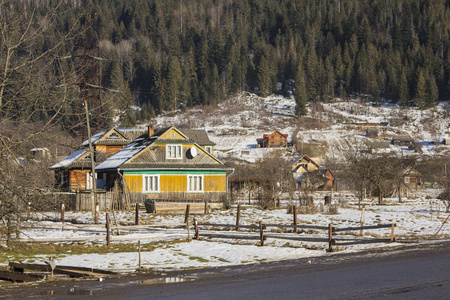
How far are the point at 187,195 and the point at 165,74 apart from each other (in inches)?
5945

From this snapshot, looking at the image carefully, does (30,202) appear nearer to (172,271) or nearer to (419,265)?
(172,271)

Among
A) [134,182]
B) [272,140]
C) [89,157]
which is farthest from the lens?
[272,140]

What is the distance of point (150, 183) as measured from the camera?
48.0m

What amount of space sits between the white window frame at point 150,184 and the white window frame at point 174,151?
237cm

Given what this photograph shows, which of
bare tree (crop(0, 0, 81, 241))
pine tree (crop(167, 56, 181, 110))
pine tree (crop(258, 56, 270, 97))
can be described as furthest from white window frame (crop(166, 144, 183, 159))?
pine tree (crop(258, 56, 270, 97))

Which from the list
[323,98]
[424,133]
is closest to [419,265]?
[424,133]

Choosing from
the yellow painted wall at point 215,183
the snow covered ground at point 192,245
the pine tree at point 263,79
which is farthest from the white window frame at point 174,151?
the pine tree at point 263,79

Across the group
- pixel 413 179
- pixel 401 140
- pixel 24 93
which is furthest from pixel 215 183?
pixel 401 140

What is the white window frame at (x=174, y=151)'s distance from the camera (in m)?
49.3

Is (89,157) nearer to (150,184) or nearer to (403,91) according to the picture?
(150,184)

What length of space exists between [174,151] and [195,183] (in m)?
3.23

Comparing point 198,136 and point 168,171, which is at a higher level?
point 198,136

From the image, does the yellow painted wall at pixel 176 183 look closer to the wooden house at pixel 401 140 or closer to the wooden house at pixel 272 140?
the wooden house at pixel 272 140

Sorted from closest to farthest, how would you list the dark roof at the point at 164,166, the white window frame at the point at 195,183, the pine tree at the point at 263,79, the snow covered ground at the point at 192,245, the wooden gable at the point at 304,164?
the snow covered ground at the point at 192,245, the dark roof at the point at 164,166, the white window frame at the point at 195,183, the wooden gable at the point at 304,164, the pine tree at the point at 263,79
